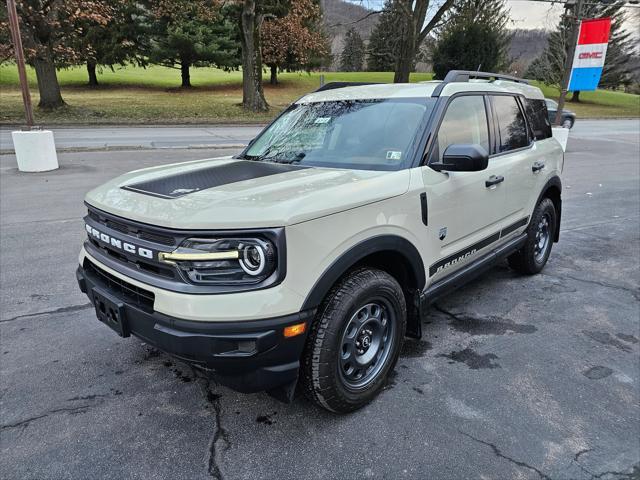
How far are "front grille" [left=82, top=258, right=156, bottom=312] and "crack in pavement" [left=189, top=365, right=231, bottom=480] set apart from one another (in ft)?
1.48

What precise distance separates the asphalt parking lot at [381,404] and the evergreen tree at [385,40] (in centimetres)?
2509

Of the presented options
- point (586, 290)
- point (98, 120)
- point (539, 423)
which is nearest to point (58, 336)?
point (539, 423)

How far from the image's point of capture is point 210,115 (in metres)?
26.2

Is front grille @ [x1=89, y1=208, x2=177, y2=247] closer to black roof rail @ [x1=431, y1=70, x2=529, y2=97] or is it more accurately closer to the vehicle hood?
the vehicle hood

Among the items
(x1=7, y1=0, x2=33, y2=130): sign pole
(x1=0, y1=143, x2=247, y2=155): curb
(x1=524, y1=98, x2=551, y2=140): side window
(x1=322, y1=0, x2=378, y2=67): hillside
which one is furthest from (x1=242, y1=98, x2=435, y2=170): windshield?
(x1=322, y1=0, x2=378, y2=67): hillside

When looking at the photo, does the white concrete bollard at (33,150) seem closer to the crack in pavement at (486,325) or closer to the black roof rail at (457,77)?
the black roof rail at (457,77)

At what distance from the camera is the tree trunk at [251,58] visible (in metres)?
23.9

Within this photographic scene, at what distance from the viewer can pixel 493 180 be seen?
376 cm

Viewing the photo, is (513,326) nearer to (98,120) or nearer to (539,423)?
(539,423)

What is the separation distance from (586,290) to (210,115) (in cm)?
2431

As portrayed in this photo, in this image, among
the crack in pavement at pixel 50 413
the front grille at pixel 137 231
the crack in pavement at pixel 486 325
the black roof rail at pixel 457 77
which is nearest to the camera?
the front grille at pixel 137 231

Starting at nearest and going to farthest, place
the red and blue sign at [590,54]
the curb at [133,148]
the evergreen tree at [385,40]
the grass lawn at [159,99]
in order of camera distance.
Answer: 1. the red and blue sign at [590,54]
2. the curb at [133,148]
3. the grass lawn at [159,99]
4. the evergreen tree at [385,40]

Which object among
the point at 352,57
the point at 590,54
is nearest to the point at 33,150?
the point at 590,54

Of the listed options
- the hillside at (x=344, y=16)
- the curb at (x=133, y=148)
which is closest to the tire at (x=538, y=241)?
the curb at (x=133, y=148)
